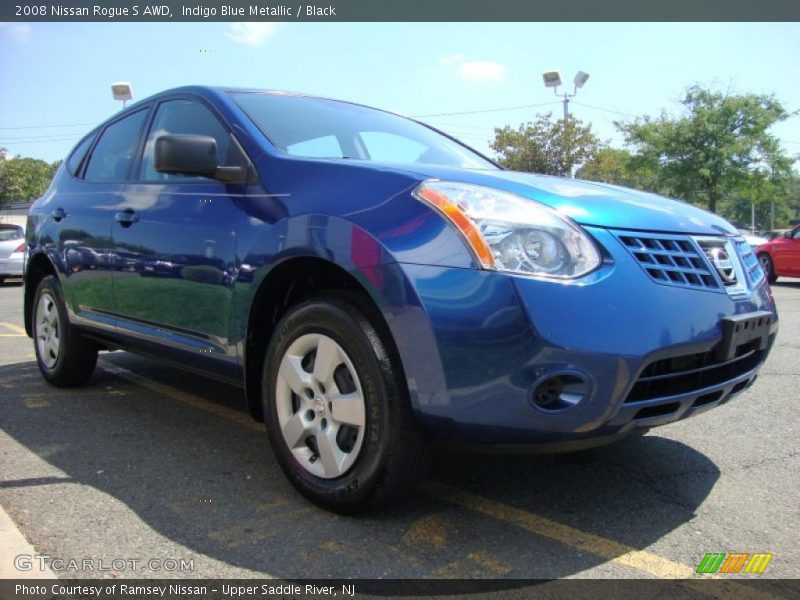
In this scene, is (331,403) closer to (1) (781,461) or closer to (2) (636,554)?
(2) (636,554)

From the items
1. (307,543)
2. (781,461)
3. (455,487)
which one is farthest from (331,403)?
(781,461)

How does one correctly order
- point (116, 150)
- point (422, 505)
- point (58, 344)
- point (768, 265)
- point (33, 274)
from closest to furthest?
point (422, 505) → point (116, 150) → point (58, 344) → point (33, 274) → point (768, 265)

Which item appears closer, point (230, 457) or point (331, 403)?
point (331, 403)

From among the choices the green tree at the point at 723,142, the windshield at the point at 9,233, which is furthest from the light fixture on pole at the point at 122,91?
the green tree at the point at 723,142

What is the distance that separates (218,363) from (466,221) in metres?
1.45

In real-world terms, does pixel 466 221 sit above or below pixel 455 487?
above

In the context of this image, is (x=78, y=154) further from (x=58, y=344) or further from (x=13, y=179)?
(x=13, y=179)

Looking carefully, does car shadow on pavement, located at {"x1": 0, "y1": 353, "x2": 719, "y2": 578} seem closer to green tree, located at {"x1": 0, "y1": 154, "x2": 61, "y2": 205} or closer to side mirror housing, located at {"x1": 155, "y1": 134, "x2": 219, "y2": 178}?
side mirror housing, located at {"x1": 155, "y1": 134, "x2": 219, "y2": 178}

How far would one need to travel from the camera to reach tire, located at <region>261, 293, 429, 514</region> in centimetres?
240

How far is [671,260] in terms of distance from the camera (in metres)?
2.44

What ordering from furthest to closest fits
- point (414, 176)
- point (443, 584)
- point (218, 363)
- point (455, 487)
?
point (218, 363)
point (455, 487)
point (414, 176)
point (443, 584)

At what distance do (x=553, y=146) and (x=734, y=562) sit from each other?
30727 millimetres

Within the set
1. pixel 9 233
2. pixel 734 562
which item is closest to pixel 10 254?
pixel 9 233

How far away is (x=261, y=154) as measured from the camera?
3.03 metres
